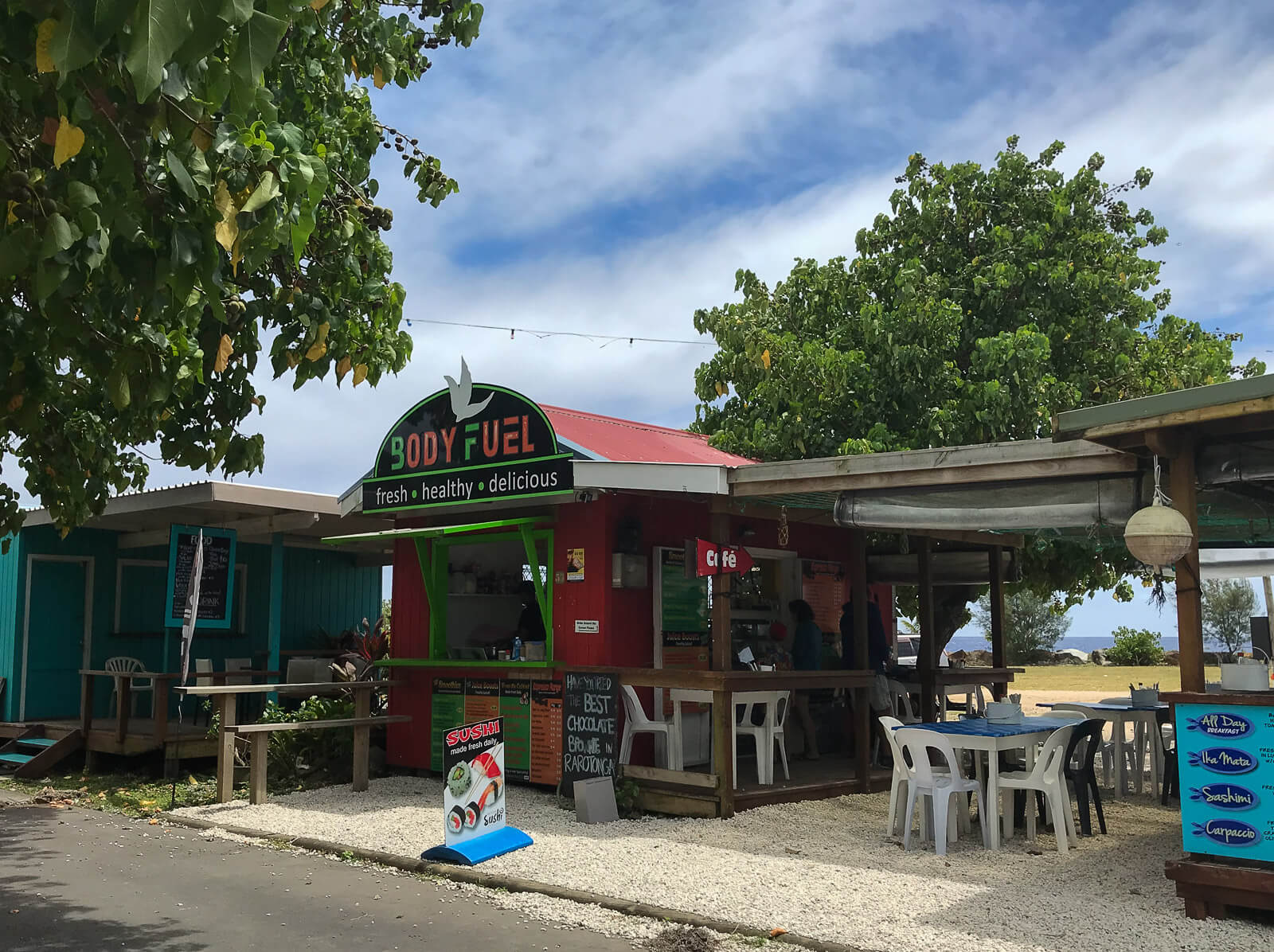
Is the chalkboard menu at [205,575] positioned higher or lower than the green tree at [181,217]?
lower

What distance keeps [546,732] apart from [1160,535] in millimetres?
5874

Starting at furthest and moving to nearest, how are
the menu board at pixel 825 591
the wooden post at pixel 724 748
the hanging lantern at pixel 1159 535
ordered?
the menu board at pixel 825 591
the wooden post at pixel 724 748
the hanging lantern at pixel 1159 535

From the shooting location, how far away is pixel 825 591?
12867mm

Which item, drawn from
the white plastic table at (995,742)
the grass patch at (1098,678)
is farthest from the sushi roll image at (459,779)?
the grass patch at (1098,678)

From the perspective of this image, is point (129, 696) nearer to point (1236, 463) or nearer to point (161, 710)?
point (161, 710)

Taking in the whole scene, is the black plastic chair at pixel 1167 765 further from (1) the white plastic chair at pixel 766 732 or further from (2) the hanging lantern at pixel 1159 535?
(2) the hanging lantern at pixel 1159 535

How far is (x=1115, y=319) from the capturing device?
16891 millimetres

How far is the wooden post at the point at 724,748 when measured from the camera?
8.83 metres

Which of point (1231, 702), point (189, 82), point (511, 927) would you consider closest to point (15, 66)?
point (189, 82)

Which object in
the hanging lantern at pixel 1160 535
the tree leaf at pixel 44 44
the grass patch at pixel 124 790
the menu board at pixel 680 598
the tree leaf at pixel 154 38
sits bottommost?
the grass patch at pixel 124 790

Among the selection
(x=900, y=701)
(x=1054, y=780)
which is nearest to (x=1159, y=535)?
(x=1054, y=780)

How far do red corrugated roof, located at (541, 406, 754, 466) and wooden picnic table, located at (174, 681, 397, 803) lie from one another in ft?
10.2

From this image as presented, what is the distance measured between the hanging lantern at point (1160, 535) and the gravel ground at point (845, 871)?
1.85 metres

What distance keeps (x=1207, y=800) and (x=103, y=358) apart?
575 centimetres
